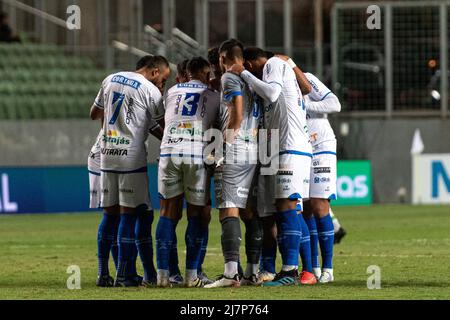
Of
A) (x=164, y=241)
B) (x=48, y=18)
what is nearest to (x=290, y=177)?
(x=164, y=241)

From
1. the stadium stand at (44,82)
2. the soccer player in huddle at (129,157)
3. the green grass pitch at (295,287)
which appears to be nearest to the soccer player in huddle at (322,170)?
the green grass pitch at (295,287)

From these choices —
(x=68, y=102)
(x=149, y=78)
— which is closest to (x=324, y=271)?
(x=149, y=78)

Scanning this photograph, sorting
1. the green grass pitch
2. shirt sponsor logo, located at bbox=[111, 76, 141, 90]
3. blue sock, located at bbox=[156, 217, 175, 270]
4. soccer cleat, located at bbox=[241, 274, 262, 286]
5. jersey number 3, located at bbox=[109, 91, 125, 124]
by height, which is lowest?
the green grass pitch

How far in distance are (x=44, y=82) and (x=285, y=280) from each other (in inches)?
709

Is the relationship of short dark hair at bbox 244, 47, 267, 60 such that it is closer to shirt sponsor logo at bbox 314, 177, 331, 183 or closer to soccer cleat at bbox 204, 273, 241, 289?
shirt sponsor logo at bbox 314, 177, 331, 183

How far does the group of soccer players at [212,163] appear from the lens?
10.8 m

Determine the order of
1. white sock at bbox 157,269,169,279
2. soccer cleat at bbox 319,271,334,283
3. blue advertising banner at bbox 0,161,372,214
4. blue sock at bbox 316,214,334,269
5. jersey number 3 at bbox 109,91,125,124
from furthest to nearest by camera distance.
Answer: blue advertising banner at bbox 0,161,372,214 → blue sock at bbox 316,214,334,269 → soccer cleat at bbox 319,271,334,283 → jersey number 3 at bbox 109,91,125,124 → white sock at bbox 157,269,169,279

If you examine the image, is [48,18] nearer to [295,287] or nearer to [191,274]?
[191,274]

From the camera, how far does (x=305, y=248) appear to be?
37.4 ft

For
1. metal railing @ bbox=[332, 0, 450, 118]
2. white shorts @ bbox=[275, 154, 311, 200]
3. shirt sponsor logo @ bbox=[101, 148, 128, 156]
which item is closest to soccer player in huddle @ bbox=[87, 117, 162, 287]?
shirt sponsor logo @ bbox=[101, 148, 128, 156]

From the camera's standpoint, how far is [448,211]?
2345cm

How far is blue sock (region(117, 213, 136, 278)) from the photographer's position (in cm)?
1110

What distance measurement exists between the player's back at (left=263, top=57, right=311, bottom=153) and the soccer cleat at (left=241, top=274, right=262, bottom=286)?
1.19m

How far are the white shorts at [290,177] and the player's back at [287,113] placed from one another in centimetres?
10
